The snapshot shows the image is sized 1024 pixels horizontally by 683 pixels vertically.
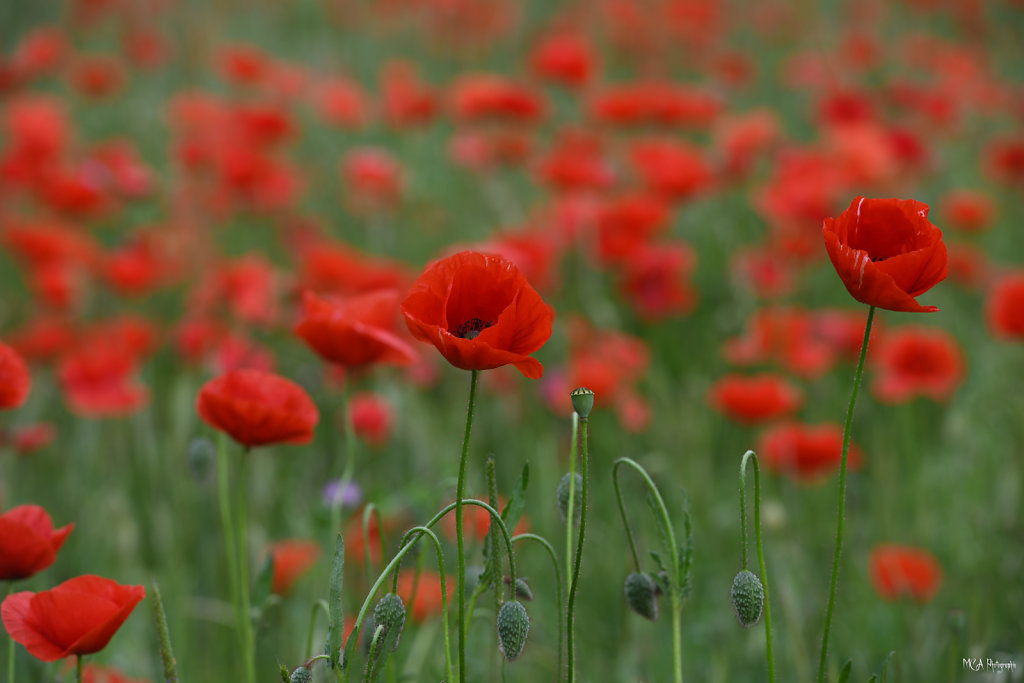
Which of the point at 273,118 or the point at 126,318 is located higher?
the point at 273,118

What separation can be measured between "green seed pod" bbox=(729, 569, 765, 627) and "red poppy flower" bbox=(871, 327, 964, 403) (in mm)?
1562

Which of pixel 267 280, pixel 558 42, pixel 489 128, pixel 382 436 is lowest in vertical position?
pixel 382 436

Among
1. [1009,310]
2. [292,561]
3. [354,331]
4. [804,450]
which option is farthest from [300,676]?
[1009,310]

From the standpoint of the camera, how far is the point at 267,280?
2385 mm

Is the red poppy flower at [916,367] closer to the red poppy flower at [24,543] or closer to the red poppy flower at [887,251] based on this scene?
the red poppy flower at [887,251]

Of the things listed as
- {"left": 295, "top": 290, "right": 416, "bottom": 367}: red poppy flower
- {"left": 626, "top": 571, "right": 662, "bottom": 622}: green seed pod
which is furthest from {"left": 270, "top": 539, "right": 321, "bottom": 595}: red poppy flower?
{"left": 626, "top": 571, "right": 662, "bottom": 622}: green seed pod

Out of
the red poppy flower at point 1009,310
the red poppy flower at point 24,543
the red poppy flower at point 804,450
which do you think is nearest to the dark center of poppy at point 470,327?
the red poppy flower at point 24,543

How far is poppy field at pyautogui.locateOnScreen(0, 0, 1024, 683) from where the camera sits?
89 centimetres

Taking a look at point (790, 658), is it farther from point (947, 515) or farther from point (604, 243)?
point (604, 243)

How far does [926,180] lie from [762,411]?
2509 millimetres

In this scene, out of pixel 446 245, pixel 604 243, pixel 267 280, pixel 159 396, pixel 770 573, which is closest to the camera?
pixel 770 573

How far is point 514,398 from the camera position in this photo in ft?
8.32

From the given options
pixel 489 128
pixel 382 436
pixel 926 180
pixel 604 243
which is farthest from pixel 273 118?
pixel 926 180

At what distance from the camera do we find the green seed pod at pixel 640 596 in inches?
37.5
